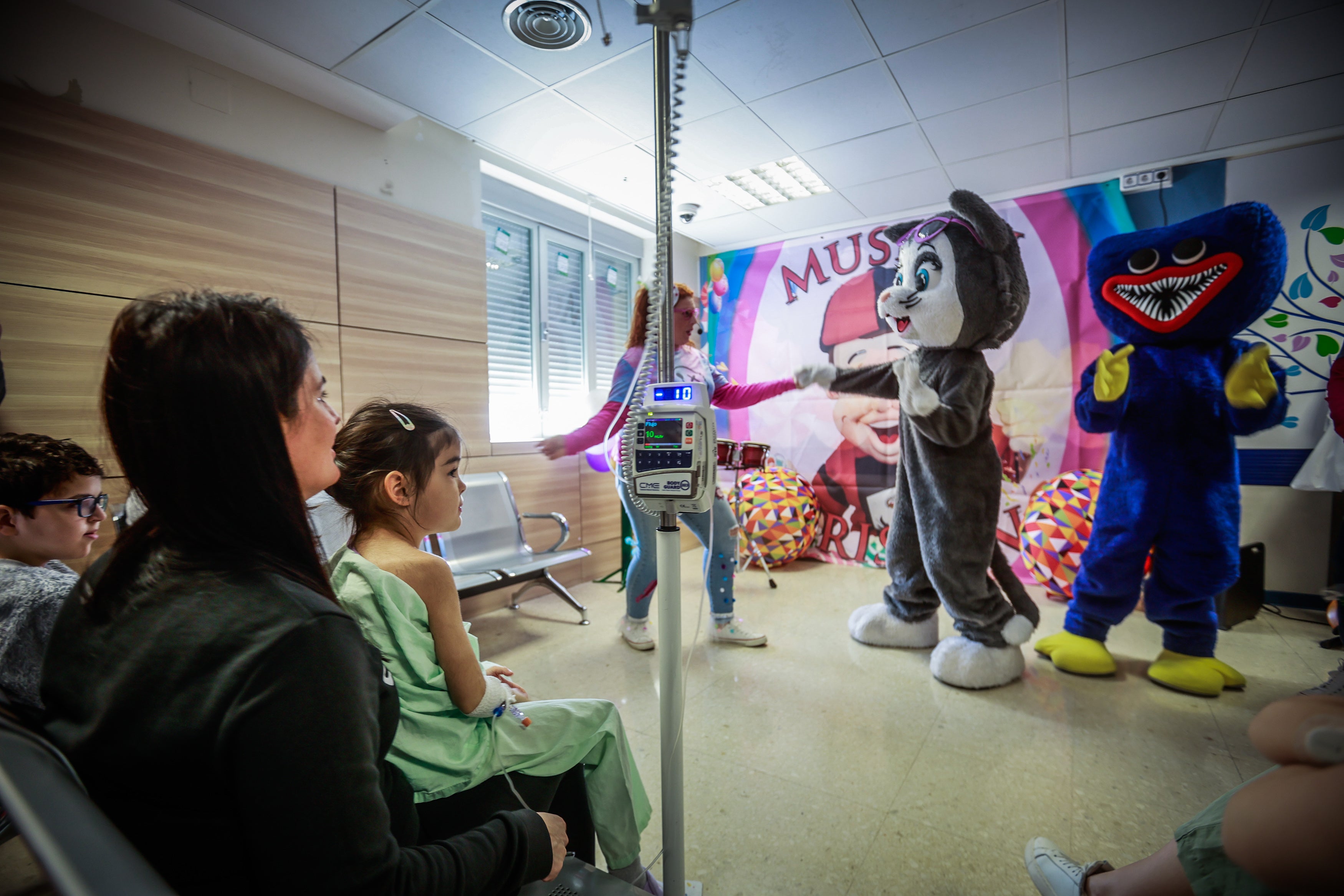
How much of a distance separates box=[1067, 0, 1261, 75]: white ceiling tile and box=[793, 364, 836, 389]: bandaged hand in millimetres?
1413

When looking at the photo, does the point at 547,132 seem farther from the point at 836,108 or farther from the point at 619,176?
the point at 836,108

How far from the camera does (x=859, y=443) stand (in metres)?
4.03

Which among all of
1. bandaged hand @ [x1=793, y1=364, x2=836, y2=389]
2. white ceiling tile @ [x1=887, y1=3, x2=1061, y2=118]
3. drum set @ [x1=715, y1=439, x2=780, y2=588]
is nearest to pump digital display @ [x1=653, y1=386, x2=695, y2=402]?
drum set @ [x1=715, y1=439, x2=780, y2=588]

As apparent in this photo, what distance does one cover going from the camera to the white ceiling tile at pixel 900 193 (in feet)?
10.9

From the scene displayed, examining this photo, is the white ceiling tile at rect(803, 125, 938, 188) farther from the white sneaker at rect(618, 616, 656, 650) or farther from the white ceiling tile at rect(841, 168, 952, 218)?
the white sneaker at rect(618, 616, 656, 650)

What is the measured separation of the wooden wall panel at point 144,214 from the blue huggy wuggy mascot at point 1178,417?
3.15m

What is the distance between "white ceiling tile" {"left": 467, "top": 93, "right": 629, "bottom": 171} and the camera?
2.63 metres

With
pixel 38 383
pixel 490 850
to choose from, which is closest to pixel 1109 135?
pixel 490 850

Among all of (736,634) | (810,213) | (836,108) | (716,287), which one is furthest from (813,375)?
(716,287)

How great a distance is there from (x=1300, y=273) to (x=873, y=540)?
2485 millimetres

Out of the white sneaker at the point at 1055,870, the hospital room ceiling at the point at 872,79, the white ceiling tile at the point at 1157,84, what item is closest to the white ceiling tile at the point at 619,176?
the hospital room ceiling at the point at 872,79

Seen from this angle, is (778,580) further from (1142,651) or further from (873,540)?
(1142,651)

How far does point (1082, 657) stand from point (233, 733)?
2.64 metres

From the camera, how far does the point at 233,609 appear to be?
518 mm
